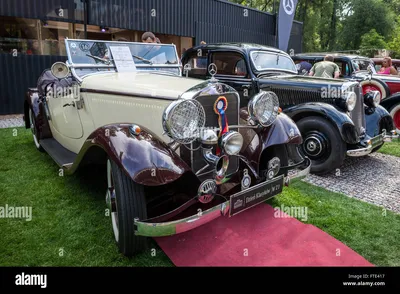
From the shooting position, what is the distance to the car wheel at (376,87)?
6.96 m

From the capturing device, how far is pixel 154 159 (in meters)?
2.17

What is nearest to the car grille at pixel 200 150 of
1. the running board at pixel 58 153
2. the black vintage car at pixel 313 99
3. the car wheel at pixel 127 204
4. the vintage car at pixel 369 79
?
the car wheel at pixel 127 204

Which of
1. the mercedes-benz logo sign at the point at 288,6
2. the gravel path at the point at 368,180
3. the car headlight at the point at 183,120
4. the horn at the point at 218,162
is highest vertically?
the mercedes-benz logo sign at the point at 288,6

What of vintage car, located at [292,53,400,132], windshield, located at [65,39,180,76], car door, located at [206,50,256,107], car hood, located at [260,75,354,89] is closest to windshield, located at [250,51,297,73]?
car door, located at [206,50,256,107]

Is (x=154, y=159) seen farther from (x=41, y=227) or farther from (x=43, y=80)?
(x=43, y=80)

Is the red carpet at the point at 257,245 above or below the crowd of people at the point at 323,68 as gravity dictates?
below

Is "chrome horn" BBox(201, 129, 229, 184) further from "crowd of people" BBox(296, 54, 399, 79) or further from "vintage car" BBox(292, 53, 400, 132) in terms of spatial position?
"vintage car" BBox(292, 53, 400, 132)

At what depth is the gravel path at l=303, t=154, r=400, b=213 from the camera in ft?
12.3

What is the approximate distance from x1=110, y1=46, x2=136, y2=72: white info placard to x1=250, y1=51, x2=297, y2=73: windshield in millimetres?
2247

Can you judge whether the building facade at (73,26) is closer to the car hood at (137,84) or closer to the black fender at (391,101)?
the car hood at (137,84)

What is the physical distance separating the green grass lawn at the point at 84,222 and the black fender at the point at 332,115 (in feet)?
2.83

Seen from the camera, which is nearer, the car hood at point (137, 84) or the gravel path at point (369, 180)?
the car hood at point (137, 84)

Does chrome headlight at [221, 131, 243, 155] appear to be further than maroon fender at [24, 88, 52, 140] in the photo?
No
